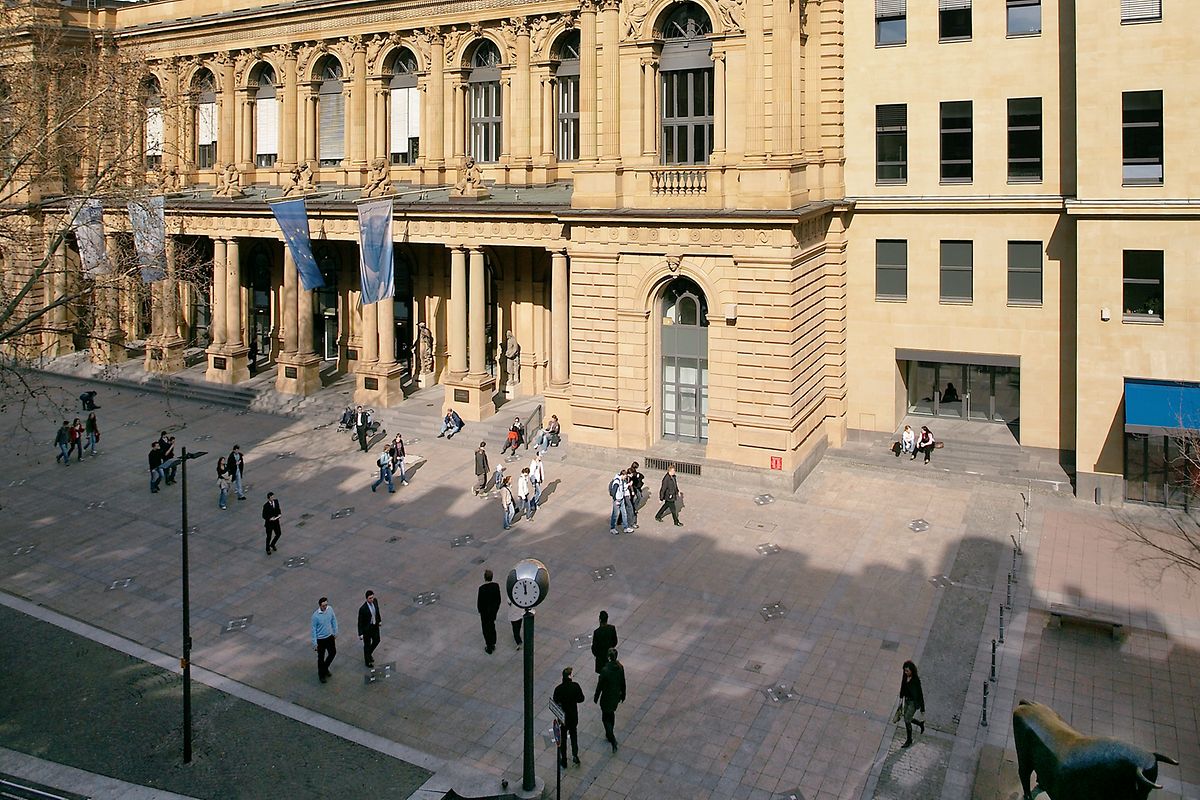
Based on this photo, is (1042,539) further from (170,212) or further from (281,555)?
(170,212)

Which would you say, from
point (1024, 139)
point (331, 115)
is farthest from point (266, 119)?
point (1024, 139)

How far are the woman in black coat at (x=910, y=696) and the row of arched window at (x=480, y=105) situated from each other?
19.6 meters

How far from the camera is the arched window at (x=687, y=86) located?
3238 centimetres

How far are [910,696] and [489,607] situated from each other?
8.19m

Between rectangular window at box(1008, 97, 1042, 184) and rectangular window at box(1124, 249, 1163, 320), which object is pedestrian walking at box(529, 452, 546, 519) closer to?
rectangular window at box(1124, 249, 1163, 320)

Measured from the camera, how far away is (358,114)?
46875 mm

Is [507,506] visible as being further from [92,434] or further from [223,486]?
[92,434]

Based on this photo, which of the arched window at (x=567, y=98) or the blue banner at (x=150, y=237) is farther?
the arched window at (x=567, y=98)

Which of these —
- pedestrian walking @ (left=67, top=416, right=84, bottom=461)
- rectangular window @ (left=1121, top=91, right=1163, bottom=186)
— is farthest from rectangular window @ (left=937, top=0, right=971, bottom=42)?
pedestrian walking @ (left=67, top=416, right=84, bottom=461)

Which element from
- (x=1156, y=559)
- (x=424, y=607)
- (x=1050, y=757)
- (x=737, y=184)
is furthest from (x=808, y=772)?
(x=737, y=184)

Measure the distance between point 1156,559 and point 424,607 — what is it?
1751 centimetres

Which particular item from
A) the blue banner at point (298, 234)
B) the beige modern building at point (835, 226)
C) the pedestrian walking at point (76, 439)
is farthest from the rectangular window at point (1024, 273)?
the pedestrian walking at point (76, 439)

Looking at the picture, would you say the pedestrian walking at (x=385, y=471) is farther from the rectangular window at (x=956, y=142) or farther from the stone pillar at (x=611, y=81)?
the rectangular window at (x=956, y=142)

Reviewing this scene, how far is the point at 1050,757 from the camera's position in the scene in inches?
547
